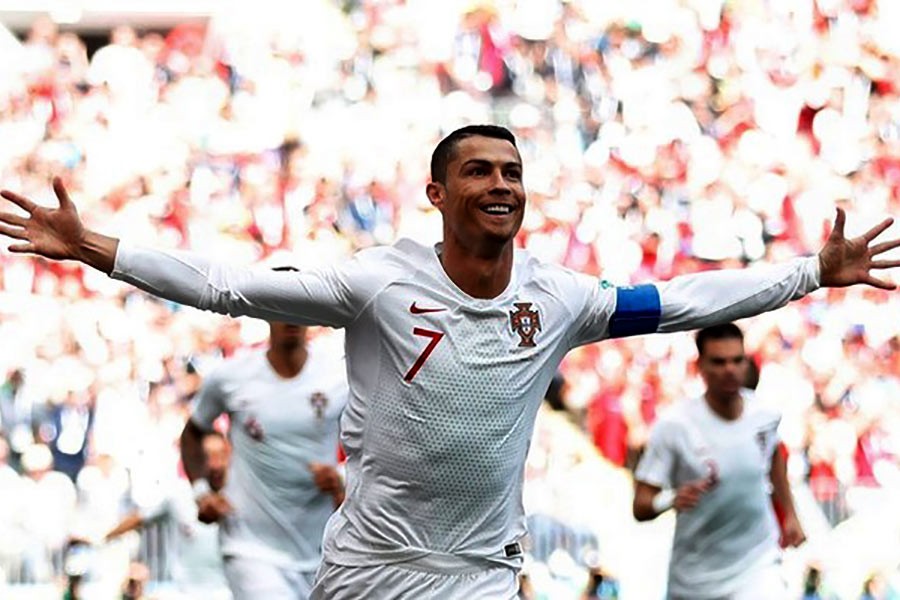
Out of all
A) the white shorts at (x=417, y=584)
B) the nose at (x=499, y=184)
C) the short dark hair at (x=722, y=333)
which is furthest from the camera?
the short dark hair at (x=722, y=333)

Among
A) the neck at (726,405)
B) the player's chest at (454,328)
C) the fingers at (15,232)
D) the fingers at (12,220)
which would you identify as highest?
the fingers at (12,220)

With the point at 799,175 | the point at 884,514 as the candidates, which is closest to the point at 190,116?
the point at 799,175

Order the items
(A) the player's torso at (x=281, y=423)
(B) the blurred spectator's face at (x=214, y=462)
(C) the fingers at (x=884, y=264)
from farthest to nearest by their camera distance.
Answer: (B) the blurred spectator's face at (x=214, y=462) → (A) the player's torso at (x=281, y=423) → (C) the fingers at (x=884, y=264)

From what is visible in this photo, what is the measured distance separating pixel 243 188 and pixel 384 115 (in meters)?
2.43

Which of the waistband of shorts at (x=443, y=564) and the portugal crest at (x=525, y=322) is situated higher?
the portugal crest at (x=525, y=322)

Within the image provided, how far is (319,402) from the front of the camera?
887 centimetres

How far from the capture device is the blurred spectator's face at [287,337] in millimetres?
8938

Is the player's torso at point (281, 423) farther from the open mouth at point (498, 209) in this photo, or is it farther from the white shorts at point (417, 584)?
the open mouth at point (498, 209)

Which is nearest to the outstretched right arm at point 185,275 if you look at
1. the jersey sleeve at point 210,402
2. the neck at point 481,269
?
Answer: the neck at point 481,269

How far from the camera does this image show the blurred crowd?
17.7m

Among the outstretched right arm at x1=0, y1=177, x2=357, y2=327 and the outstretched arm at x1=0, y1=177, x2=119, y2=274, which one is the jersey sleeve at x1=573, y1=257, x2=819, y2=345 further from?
the outstretched arm at x1=0, y1=177, x2=119, y2=274

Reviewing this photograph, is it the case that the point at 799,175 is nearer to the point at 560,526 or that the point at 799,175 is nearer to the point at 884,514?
the point at 884,514

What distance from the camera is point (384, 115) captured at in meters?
22.3

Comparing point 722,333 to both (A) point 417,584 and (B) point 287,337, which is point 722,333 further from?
(A) point 417,584
